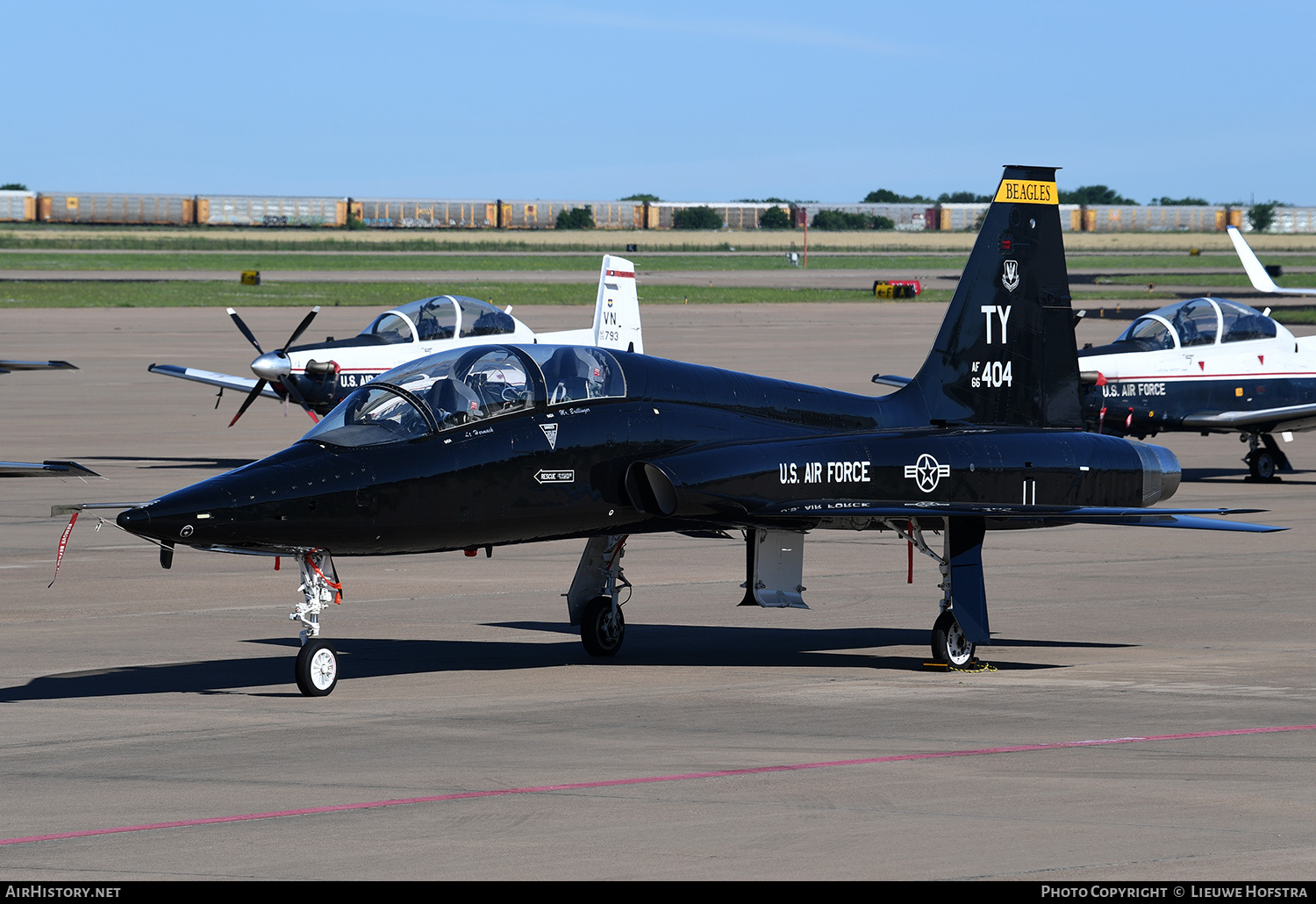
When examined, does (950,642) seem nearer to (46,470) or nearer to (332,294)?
(46,470)

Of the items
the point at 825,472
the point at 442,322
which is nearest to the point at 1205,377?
the point at 442,322

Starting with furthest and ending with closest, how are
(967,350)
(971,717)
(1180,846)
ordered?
(967,350)
(971,717)
(1180,846)

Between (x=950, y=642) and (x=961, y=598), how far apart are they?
372mm

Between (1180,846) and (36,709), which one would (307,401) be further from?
(1180,846)

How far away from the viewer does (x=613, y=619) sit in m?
15.0

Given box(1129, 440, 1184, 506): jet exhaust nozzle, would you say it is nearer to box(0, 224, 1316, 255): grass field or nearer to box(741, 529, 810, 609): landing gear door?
box(741, 529, 810, 609): landing gear door

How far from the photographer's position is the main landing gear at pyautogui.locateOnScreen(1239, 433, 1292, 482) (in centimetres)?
2966

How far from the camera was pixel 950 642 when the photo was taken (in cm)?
1427

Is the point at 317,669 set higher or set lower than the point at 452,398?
lower

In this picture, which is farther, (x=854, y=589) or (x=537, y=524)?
(x=854, y=589)

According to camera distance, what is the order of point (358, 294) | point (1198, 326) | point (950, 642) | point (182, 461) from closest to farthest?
point (950, 642) < point (1198, 326) < point (182, 461) < point (358, 294)

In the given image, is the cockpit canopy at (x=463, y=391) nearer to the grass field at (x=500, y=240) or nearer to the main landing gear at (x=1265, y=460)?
the main landing gear at (x=1265, y=460)

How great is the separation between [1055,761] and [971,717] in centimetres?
163

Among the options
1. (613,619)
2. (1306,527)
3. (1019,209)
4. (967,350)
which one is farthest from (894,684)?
(1306,527)
